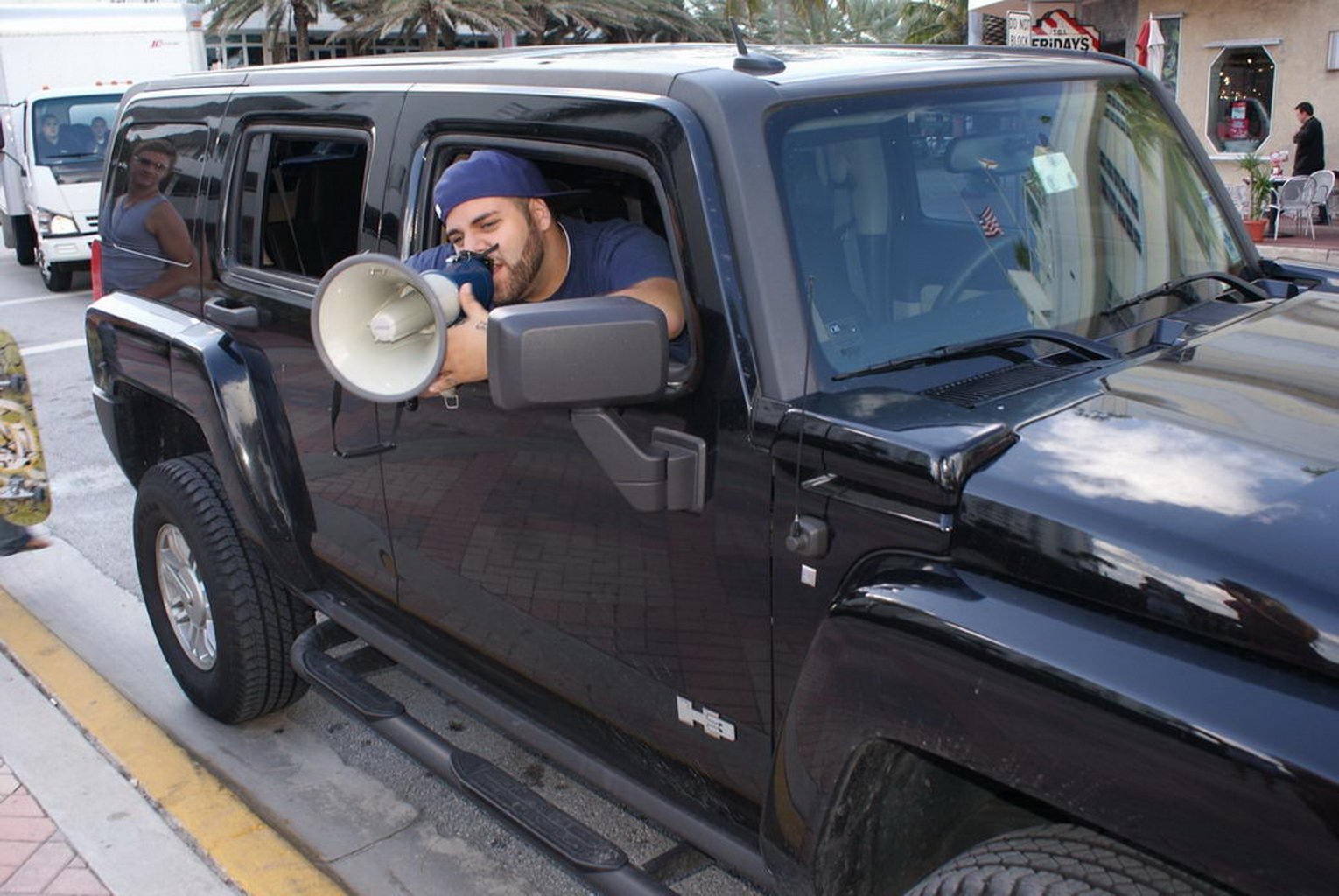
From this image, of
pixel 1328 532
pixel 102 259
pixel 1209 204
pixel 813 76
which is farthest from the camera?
pixel 102 259

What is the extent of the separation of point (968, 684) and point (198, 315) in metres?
2.84

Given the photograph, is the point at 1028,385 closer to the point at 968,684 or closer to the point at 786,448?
the point at 786,448

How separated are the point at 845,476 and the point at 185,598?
2.71 m

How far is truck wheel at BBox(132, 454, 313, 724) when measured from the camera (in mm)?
3730


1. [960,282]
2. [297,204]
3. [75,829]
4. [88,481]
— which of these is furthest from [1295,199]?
[75,829]

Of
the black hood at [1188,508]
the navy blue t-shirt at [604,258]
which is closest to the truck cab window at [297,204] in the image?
the navy blue t-shirt at [604,258]

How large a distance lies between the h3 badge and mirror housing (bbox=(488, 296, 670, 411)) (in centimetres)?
66

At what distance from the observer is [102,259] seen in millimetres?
4453

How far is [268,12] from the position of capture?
3098 centimetres

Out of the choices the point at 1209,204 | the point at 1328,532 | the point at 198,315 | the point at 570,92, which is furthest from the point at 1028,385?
the point at 198,315

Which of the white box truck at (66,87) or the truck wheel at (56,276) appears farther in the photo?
the white box truck at (66,87)

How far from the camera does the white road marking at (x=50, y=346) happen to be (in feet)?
34.0

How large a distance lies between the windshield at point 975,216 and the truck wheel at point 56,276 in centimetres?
1323

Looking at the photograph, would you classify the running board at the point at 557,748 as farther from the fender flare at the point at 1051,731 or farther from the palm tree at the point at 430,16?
the palm tree at the point at 430,16
